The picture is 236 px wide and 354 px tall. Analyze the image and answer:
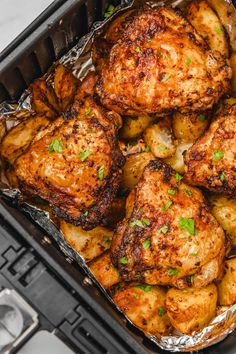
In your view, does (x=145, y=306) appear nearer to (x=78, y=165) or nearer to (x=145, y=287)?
(x=145, y=287)

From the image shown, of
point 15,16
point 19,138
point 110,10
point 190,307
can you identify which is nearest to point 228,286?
point 190,307

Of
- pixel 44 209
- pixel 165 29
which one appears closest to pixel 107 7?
pixel 165 29

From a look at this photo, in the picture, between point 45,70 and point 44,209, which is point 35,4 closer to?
point 45,70

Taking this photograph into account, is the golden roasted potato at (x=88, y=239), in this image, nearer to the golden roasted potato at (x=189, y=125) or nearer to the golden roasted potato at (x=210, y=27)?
the golden roasted potato at (x=189, y=125)

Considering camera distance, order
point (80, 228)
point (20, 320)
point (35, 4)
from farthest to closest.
A: point (35, 4)
point (80, 228)
point (20, 320)

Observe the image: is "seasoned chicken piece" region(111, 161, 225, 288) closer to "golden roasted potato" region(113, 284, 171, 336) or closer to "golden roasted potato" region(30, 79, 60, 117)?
"golden roasted potato" region(113, 284, 171, 336)

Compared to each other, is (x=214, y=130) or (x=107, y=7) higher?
(x=107, y=7)
